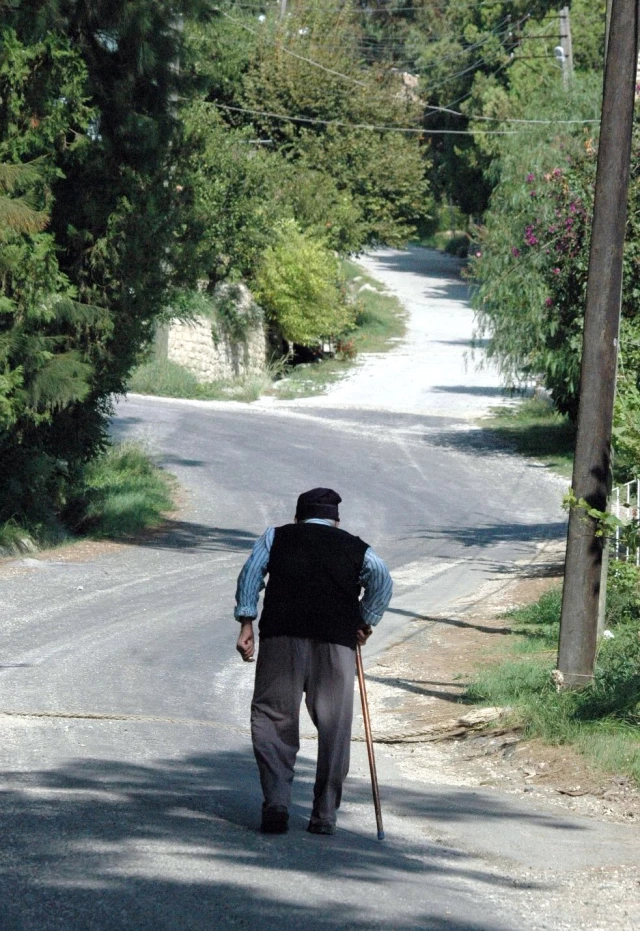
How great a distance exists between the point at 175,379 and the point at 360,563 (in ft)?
91.0

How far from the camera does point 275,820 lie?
5785 millimetres

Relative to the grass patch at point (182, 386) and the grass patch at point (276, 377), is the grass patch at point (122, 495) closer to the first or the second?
the grass patch at point (276, 377)

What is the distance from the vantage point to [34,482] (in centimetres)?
1664

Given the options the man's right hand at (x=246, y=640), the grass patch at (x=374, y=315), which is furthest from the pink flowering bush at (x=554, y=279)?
the grass patch at (x=374, y=315)

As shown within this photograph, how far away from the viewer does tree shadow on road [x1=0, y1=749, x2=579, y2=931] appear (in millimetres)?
4539

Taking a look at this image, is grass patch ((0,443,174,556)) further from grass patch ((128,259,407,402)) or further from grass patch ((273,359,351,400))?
grass patch ((273,359,351,400))

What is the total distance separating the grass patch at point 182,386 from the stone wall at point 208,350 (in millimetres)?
427

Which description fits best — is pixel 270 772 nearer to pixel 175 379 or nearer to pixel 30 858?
pixel 30 858

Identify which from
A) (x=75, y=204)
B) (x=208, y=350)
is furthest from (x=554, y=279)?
(x=208, y=350)

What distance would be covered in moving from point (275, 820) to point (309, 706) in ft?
1.77

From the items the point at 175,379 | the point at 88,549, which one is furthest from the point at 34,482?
the point at 175,379

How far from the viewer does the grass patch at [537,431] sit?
26.6 metres

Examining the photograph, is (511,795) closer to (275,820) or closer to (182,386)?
(275,820)

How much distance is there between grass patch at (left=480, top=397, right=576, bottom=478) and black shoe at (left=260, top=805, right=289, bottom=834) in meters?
19.2
